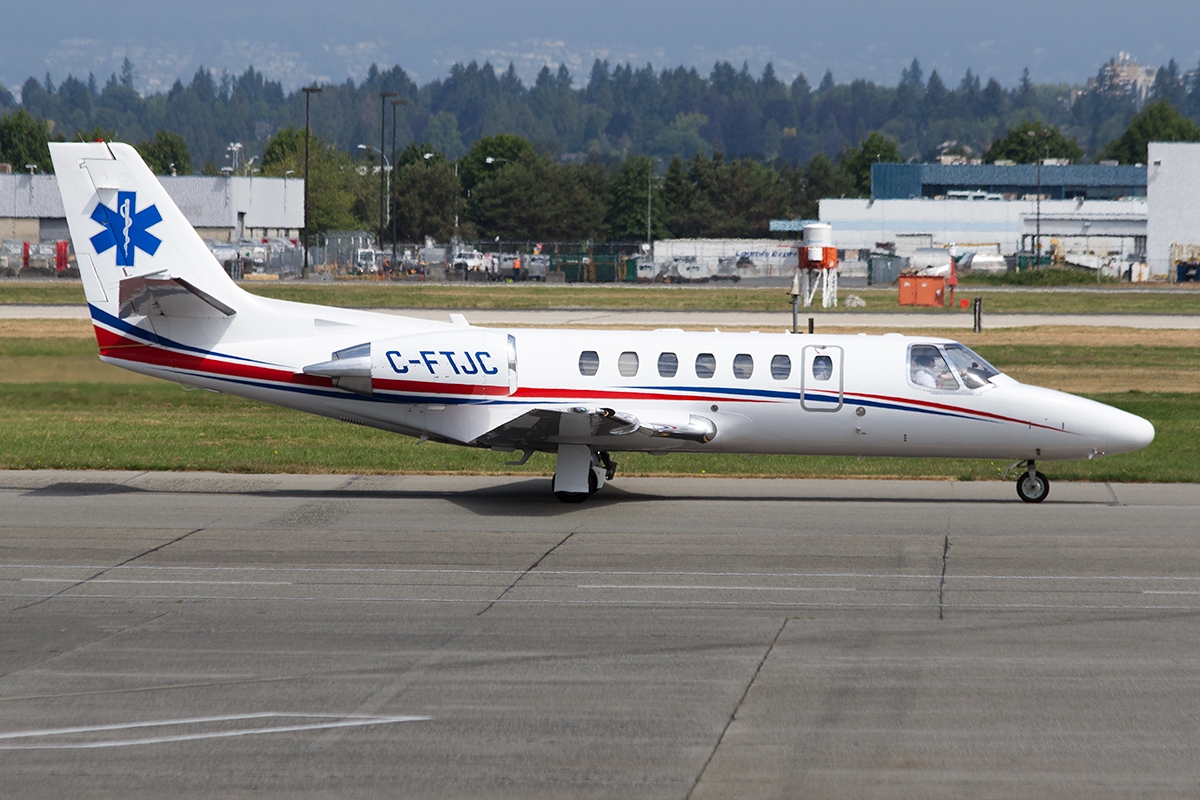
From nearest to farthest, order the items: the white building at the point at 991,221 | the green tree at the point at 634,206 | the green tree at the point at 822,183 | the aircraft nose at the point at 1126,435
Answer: the aircraft nose at the point at 1126,435
the white building at the point at 991,221
the green tree at the point at 634,206
the green tree at the point at 822,183

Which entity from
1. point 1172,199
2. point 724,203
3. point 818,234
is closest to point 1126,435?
point 818,234

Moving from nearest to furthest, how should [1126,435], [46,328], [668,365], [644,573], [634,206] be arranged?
1. [644,573]
2. [1126,435]
3. [668,365]
4. [46,328]
5. [634,206]

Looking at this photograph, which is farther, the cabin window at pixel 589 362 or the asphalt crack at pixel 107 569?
the cabin window at pixel 589 362

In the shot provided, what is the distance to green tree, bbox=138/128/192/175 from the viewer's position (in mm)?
176375

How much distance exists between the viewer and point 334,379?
20391 millimetres

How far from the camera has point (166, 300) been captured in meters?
20.7

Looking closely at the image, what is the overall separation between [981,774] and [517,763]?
130 inches

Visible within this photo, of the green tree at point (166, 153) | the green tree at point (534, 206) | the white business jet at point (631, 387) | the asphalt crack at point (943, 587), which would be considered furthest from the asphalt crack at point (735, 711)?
the green tree at point (166, 153)

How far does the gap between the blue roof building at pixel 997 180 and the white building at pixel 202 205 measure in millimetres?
68018

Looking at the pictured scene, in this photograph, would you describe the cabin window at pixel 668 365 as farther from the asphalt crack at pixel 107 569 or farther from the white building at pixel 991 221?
the white building at pixel 991 221

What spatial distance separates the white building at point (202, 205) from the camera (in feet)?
342

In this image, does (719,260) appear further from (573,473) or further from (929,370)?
(573,473)

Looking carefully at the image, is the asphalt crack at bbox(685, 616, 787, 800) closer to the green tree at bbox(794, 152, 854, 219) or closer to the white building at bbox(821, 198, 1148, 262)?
the white building at bbox(821, 198, 1148, 262)

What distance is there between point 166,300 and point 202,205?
92.4 m
